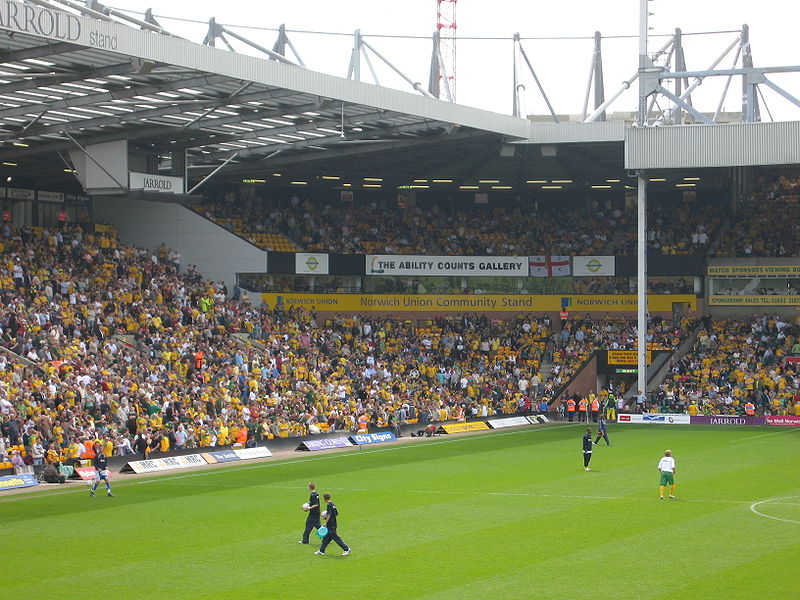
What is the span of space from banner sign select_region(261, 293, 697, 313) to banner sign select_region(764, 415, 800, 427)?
43.1ft

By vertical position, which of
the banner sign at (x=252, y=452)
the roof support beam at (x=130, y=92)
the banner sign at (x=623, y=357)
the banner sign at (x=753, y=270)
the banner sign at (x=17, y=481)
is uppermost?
the roof support beam at (x=130, y=92)

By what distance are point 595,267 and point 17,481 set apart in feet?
131

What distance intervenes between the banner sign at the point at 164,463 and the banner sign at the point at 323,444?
5337 millimetres

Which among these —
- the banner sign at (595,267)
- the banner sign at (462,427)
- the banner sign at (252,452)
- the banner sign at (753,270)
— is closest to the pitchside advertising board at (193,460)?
the banner sign at (252,452)

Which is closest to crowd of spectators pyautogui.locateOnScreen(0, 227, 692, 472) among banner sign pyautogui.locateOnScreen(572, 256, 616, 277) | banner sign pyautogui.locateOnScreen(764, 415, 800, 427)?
banner sign pyautogui.locateOnScreen(572, 256, 616, 277)

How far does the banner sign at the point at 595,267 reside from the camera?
211 ft

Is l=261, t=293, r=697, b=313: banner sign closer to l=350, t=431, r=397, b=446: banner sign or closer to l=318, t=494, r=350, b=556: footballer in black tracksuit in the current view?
l=350, t=431, r=397, b=446: banner sign

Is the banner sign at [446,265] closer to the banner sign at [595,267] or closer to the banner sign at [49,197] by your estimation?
the banner sign at [595,267]

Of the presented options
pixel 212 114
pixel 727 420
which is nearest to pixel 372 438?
pixel 212 114

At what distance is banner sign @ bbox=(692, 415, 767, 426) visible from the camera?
50812 mm

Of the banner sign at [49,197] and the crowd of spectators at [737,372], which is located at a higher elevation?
the banner sign at [49,197]

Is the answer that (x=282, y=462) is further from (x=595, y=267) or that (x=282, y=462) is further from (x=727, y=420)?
(x=595, y=267)

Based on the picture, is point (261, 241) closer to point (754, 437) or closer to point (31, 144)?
point (31, 144)

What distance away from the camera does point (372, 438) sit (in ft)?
147
